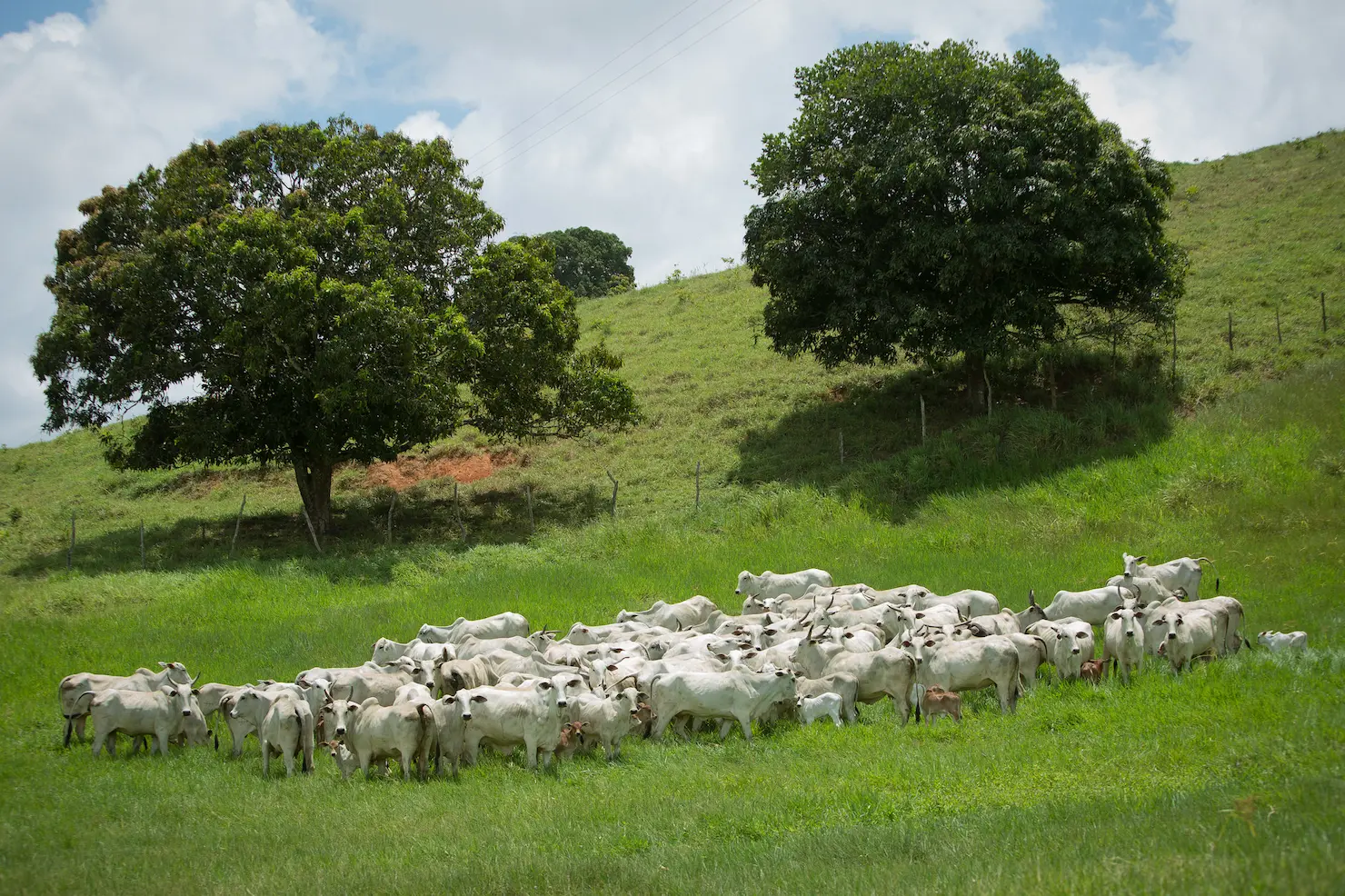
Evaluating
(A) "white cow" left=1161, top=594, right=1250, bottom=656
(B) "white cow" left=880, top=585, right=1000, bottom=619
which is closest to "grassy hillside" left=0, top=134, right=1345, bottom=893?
(A) "white cow" left=1161, top=594, right=1250, bottom=656

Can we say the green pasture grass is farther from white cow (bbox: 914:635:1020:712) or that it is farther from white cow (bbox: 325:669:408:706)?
white cow (bbox: 325:669:408:706)

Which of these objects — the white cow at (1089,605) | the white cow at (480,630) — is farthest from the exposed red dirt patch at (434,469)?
the white cow at (1089,605)

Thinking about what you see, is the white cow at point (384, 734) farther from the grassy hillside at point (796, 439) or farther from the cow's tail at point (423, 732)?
the grassy hillside at point (796, 439)

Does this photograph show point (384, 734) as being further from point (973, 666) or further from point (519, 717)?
point (973, 666)

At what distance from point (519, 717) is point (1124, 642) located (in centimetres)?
783

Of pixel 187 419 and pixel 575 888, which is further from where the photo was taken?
pixel 187 419

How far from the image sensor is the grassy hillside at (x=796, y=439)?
2770cm

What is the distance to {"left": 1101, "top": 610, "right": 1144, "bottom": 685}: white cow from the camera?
13.8m

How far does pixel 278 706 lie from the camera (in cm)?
1234

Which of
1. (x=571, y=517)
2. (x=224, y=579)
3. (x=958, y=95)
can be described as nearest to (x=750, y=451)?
(x=571, y=517)

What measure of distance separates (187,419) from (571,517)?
10802 mm

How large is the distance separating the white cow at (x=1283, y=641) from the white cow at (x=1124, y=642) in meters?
1.57

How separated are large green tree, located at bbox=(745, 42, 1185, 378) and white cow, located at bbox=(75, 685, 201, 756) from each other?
Result: 2022 cm

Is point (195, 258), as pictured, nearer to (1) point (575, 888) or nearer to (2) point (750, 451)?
(2) point (750, 451)
